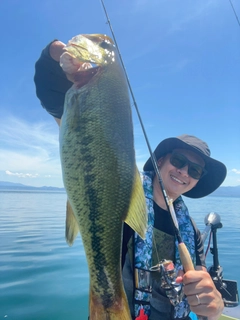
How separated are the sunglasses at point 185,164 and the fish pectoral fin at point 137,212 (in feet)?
7.00

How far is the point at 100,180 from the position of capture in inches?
61.2

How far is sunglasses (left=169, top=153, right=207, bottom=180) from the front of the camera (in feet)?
11.9

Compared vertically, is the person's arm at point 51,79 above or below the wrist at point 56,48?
below

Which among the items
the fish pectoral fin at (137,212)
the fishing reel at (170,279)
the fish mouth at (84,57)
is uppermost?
the fish mouth at (84,57)

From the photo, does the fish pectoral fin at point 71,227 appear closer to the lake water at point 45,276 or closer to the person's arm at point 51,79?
the person's arm at point 51,79

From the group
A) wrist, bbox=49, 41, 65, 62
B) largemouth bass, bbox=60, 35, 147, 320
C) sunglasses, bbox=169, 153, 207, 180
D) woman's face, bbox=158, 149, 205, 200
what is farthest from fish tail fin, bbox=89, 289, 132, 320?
sunglasses, bbox=169, 153, 207, 180

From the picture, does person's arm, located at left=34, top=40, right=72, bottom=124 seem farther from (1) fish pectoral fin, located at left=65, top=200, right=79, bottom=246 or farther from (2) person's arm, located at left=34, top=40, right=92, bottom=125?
(1) fish pectoral fin, located at left=65, top=200, right=79, bottom=246

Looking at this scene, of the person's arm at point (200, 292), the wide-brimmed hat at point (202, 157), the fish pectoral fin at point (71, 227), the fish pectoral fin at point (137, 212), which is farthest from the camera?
the wide-brimmed hat at point (202, 157)

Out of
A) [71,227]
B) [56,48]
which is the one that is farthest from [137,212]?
[56,48]

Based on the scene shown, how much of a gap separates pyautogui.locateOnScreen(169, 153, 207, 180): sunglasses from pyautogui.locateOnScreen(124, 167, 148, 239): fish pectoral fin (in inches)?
84.0

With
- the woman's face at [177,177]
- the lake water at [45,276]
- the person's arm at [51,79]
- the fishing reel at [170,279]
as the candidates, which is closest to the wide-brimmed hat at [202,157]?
the woman's face at [177,177]

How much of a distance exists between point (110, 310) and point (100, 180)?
0.81 m

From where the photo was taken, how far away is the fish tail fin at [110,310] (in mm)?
1567

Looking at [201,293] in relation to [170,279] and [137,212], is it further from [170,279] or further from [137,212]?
[137,212]
